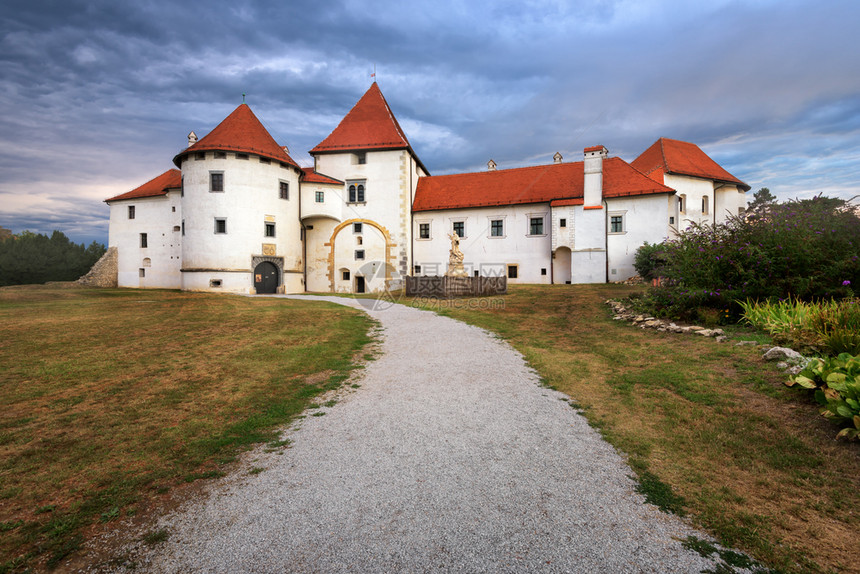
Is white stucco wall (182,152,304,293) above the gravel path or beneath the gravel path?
above

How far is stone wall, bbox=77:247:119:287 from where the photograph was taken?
1362 inches

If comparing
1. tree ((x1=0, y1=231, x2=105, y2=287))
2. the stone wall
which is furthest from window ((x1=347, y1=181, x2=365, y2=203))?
tree ((x1=0, y1=231, x2=105, y2=287))

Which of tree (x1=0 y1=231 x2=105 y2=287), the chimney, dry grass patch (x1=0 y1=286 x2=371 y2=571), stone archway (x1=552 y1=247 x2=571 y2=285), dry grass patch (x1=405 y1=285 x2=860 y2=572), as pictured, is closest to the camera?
dry grass patch (x1=405 y1=285 x2=860 y2=572)

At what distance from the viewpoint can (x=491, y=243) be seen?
107ft

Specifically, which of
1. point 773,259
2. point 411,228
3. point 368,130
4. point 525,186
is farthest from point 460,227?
point 773,259

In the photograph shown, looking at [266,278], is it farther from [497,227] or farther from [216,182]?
[497,227]

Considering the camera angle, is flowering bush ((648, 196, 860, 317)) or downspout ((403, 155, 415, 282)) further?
downspout ((403, 155, 415, 282))

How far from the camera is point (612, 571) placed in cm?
263

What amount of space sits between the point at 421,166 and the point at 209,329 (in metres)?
30.4

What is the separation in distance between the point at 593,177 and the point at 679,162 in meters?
11.4

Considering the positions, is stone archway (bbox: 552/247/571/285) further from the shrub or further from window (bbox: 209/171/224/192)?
window (bbox: 209/171/224/192)

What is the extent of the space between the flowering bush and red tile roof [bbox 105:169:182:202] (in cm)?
3780

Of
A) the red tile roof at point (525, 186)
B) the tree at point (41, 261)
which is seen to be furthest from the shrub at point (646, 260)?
the tree at point (41, 261)

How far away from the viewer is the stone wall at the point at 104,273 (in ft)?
113
